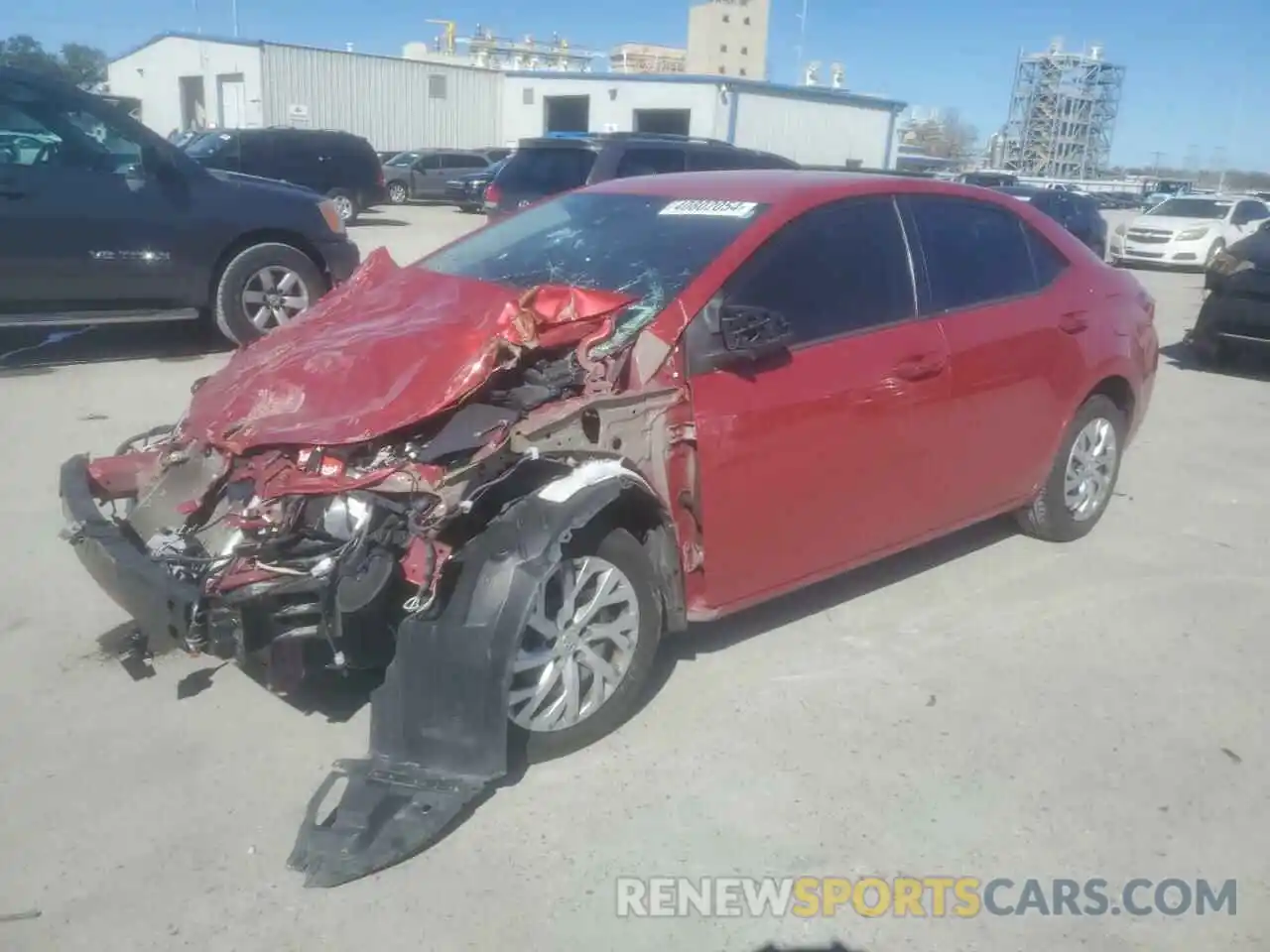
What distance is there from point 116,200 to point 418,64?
3289 cm

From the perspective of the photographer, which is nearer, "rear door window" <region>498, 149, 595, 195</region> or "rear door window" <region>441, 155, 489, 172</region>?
"rear door window" <region>498, 149, 595, 195</region>

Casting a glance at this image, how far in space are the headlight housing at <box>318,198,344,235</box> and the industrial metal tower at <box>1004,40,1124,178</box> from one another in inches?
3107

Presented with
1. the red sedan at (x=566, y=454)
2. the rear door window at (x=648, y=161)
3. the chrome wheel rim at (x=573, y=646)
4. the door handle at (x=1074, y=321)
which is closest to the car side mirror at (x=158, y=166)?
the red sedan at (x=566, y=454)

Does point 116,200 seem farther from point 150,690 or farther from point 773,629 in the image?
point 773,629

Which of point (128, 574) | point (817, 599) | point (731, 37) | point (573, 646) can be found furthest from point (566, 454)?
point (731, 37)

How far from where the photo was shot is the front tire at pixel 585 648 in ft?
10.7

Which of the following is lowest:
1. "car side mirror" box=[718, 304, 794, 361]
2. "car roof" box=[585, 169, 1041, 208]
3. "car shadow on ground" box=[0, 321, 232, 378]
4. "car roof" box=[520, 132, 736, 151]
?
"car shadow on ground" box=[0, 321, 232, 378]

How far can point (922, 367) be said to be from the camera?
418cm

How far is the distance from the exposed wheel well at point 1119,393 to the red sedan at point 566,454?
0.54 metres

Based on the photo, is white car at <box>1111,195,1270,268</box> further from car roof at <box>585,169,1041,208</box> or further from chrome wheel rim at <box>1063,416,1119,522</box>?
car roof at <box>585,169,1041,208</box>

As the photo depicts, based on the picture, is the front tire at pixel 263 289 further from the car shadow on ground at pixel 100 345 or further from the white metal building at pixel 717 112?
the white metal building at pixel 717 112

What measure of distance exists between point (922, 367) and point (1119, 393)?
179cm

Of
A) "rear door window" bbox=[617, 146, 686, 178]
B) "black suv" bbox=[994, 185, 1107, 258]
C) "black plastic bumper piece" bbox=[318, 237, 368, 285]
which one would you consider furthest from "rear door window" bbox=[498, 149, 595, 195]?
"black suv" bbox=[994, 185, 1107, 258]

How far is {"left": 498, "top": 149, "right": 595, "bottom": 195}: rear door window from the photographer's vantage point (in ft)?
46.0
